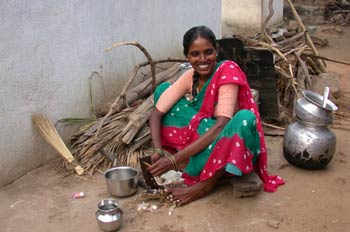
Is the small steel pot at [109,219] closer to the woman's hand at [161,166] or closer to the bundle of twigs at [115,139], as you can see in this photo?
the woman's hand at [161,166]

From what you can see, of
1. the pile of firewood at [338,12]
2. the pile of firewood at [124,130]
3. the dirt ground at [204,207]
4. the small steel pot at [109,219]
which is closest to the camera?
the small steel pot at [109,219]

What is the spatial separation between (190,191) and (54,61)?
1585 millimetres

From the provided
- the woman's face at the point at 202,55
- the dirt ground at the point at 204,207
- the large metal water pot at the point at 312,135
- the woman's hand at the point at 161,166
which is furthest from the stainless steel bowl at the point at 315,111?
the woman's hand at the point at 161,166

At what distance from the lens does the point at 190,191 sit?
2955mm

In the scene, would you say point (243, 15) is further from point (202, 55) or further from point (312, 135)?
point (202, 55)

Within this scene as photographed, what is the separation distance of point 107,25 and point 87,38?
0.33m

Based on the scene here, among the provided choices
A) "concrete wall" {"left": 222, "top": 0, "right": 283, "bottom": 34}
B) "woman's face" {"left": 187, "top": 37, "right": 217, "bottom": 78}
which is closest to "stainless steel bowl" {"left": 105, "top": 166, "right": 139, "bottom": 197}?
"woman's face" {"left": 187, "top": 37, "right": 217, "bottom": 78}

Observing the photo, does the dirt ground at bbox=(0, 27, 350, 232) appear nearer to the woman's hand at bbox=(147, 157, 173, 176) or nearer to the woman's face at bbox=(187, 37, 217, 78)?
the woman's hand at bbox=(147, 157, 173, 176)

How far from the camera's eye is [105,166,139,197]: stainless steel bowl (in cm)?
305

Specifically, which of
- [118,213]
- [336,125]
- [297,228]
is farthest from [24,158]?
[336,125]

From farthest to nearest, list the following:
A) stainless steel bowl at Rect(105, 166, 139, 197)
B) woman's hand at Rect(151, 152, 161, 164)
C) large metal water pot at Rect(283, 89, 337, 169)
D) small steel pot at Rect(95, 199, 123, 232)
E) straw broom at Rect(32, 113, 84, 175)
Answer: straw broom at Rect(32, 113, 84, 175), large metal water pot at Rect(283, 89, 337, 169), stainless steel bowl at Rect(105, 166, 139, 197), woman's hand at Rect(151, 152, 161, 164), small steel pot at Rect(95, 199, 123, 232)

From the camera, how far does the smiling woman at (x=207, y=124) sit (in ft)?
9.12

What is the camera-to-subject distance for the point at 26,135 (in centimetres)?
345

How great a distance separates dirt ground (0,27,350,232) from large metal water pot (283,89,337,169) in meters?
0.12
